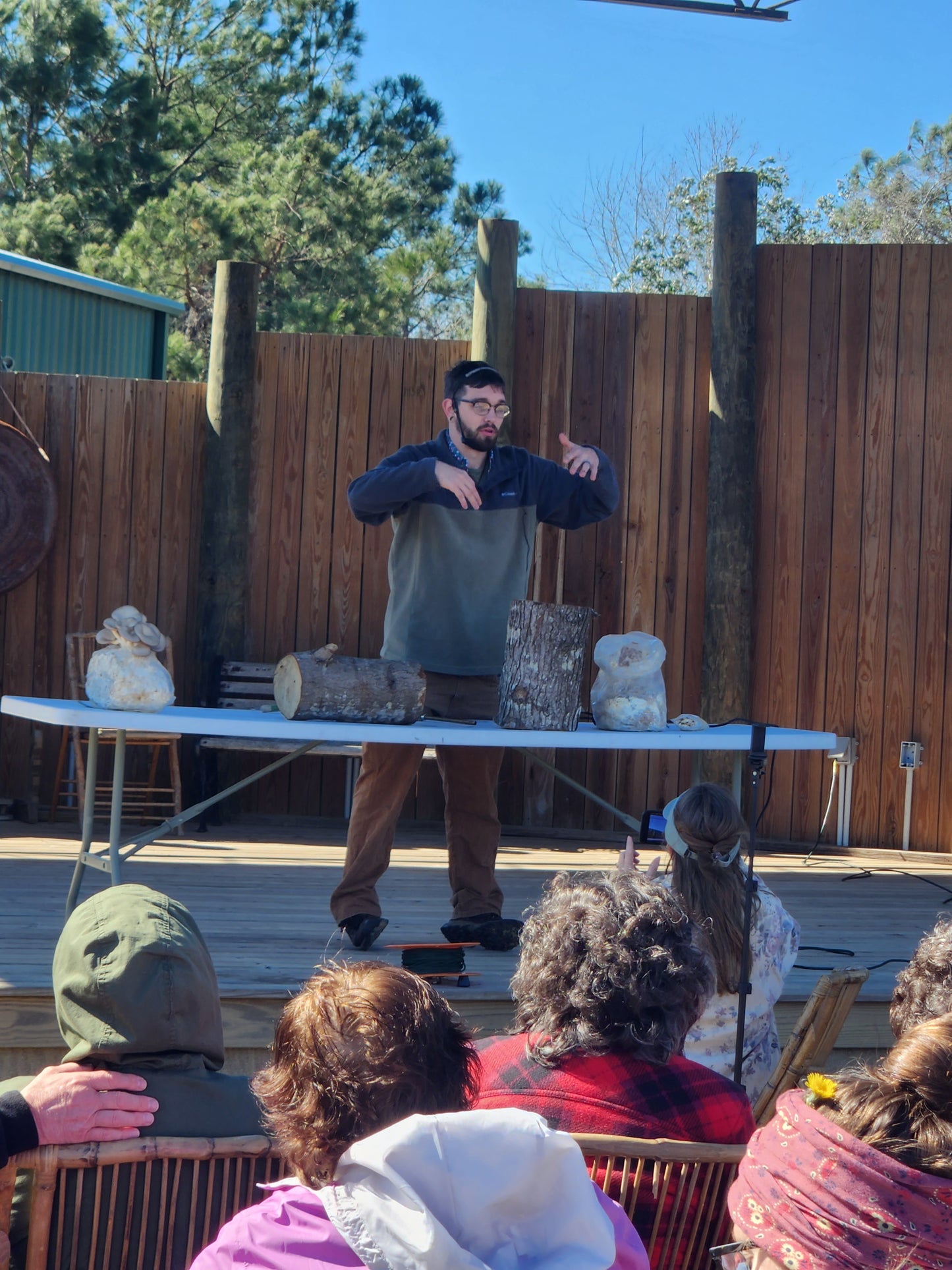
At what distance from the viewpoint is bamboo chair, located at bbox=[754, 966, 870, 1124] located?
227cm

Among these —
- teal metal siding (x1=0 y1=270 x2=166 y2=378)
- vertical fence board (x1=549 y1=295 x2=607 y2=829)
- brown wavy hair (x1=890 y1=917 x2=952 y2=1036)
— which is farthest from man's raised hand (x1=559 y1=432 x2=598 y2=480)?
teal metal siding (x1=0 y1=270 x2=166 y2=378)

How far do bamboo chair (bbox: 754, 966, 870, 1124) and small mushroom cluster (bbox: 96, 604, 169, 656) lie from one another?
2.05m

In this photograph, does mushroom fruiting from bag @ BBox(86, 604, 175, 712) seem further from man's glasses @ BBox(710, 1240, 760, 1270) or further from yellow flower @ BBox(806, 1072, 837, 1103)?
yellow flower @ BBox(806, 1072, 837, 1103)

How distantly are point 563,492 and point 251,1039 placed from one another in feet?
5.85

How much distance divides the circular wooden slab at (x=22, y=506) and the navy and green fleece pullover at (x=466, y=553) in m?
2.52

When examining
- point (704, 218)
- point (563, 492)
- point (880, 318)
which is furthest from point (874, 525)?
point (704, 218)

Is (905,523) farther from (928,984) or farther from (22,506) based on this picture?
(928,984)

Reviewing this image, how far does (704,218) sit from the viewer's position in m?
19.7

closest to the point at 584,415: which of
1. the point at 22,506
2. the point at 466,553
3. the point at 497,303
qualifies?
the point at 497,303

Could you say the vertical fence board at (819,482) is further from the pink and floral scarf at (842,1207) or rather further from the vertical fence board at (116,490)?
the pink and floral scarf at (842,1207)

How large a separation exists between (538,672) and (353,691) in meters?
0.52

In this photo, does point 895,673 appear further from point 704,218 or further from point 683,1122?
point 704,218

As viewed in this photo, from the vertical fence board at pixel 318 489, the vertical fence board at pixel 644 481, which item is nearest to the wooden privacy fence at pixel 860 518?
the vertical fence board at pixel 644 481

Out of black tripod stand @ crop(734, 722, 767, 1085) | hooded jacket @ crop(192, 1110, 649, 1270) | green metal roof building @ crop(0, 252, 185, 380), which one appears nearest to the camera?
hooded jacket @ crop(192, 1110, 649, 1270)
